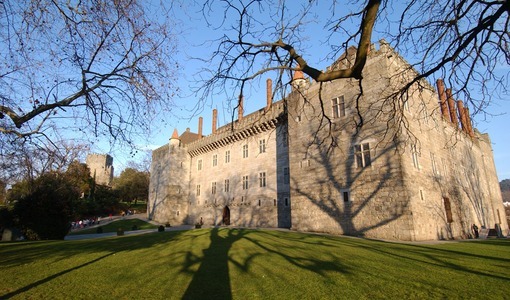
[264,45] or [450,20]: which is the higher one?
[450,20]

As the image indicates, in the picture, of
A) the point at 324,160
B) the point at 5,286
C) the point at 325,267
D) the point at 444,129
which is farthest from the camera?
the point at 444,129

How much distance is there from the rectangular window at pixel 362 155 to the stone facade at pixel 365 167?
2.2 inches

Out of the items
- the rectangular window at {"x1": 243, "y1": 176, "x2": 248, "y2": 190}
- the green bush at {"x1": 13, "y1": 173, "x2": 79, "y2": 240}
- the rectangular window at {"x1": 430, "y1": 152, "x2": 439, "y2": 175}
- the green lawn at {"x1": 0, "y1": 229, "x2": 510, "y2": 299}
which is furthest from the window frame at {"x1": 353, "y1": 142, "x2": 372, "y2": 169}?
the green bush at {"x1": 13, "y1": 173, "x2": 79, "y2": 240}

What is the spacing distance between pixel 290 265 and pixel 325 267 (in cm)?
87

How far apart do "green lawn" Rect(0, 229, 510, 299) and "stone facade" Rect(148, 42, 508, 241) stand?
3127 mm

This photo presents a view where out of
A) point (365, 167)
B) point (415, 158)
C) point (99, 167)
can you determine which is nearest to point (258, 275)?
point (365, 167)

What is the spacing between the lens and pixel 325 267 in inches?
258

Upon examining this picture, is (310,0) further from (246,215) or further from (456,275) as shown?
(246,215)

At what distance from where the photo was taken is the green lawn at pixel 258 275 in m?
4.85

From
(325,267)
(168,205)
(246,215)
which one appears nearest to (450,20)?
(325,267)

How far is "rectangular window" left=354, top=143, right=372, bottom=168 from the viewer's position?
51.6 feet

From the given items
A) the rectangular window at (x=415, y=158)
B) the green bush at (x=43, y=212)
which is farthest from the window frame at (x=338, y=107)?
the green bush at (x=43, y=212)

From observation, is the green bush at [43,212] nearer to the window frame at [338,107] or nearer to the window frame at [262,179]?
the window frame at [262,179]

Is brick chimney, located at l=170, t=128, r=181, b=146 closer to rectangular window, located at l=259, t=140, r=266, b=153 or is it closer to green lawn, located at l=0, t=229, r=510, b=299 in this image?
rectangular window, located at l=259, t=140, r=266, b=153
